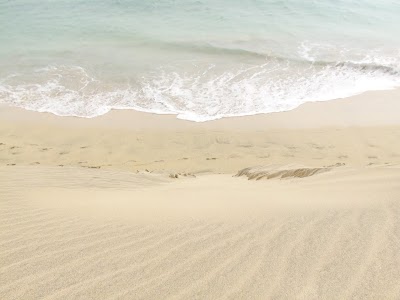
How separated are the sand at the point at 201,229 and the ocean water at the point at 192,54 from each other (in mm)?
3248

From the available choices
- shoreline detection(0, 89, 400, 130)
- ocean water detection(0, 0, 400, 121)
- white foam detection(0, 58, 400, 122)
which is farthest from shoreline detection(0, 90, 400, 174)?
ocean water detection(0, 0, 400, 121)

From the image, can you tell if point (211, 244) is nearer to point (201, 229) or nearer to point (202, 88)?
point (201, 229)

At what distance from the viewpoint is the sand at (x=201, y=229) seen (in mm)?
2301

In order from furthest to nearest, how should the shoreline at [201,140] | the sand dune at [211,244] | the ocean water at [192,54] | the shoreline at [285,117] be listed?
1. the ocean water at [192,54]
2. the shoreline at [285,117]
3. the shoreline at [201,140]
4. the sand dune at [211,244]

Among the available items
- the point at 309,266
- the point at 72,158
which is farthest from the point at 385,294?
the point at 72,158

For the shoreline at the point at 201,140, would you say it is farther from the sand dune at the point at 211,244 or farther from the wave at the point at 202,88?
the sand dune at the point at 211,244

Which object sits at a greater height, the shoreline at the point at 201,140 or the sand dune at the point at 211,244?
the sand dune at the point at 211,244

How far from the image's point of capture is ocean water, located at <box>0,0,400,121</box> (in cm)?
1055

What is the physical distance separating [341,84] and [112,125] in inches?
272

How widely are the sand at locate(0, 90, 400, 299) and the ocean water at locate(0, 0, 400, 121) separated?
3248mm

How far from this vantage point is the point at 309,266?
242 cm

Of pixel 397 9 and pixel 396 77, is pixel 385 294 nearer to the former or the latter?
pixel 396 77

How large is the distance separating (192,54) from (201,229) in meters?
11.6

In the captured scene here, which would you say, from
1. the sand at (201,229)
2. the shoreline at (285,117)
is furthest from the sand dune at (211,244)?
the shoreline at (285,117)
